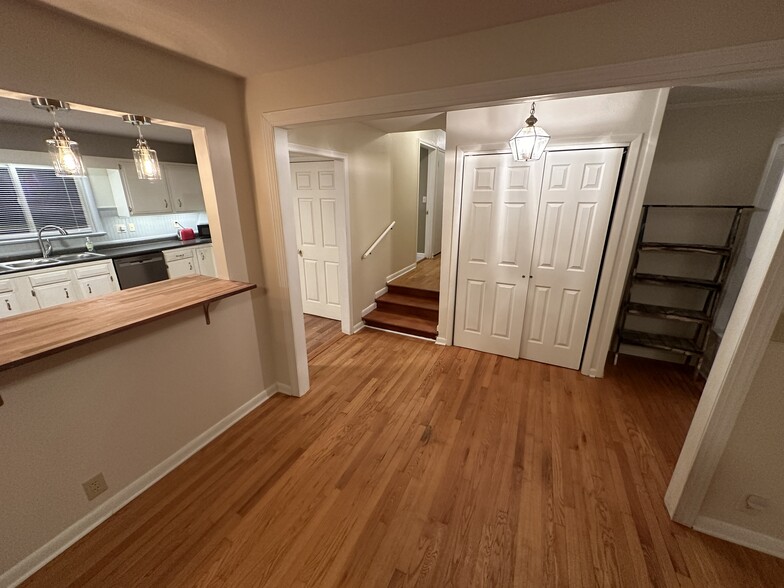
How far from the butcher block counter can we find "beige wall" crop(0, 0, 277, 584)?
0.13 metres

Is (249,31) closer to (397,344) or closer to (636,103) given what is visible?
(636,103)

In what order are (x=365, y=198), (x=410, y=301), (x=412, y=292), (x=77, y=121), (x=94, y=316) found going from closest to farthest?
1. (x=94, y=316)
2. (x=77, y=121)
3. (x=365, y=198)
4. (x=410, y=301)
5. (x=412, y=292)

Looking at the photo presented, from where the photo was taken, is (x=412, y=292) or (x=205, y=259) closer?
(x=412, y=292)

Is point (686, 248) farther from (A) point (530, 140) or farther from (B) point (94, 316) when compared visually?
(B) point (94, 316)

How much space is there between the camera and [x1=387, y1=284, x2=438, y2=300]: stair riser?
4.07 m

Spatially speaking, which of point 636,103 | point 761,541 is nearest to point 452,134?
point 636,103

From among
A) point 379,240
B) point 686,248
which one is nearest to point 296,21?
point 379,240

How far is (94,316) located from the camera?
5.03 ft

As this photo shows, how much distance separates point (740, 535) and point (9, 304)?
230 inches

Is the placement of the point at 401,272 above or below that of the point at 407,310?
above

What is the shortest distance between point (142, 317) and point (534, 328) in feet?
10.3

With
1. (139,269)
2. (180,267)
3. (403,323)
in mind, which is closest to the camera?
(403,323)

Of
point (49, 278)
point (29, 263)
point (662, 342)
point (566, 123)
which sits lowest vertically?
point (662, 342)

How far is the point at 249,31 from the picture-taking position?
4.64ft
